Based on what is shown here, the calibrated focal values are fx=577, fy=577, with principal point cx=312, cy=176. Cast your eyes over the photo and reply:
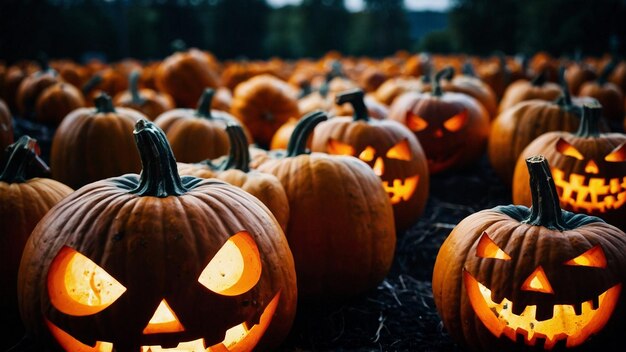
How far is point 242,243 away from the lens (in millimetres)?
2234

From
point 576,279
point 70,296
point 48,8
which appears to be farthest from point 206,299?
point 48,8

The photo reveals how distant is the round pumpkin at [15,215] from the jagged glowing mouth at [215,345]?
75cm

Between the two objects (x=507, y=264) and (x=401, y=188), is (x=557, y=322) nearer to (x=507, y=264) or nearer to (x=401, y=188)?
(x=507, y=264)

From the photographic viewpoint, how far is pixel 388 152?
4098 millimetres

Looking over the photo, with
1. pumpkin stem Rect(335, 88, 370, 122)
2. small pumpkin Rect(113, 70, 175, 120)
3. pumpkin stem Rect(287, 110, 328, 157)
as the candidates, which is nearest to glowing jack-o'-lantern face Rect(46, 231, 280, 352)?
pumpkin stem Rect(287, 110, 328, 157)

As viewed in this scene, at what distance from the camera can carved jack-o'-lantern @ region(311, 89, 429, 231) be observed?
409cm

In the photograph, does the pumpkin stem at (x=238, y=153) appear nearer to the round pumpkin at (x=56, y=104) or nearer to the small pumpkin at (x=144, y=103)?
the small pumpkin at (x=144, y=103)

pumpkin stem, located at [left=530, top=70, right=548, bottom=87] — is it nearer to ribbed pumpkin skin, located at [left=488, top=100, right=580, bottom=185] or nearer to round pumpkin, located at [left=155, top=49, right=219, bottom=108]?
ribbed pumpkin skin, located at [left=488, top=100, right=580, bottom=185]

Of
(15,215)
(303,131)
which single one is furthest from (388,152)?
(15,215)

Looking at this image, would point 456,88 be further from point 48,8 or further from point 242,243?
point 48,8

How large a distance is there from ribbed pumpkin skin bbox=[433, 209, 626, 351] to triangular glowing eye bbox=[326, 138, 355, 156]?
5.33ft

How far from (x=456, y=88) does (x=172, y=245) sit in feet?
19.0

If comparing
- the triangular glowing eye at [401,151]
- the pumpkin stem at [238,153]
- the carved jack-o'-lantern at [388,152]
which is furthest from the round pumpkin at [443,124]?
the pumpkin stem at [238,153]

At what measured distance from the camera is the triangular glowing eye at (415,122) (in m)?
5.48
